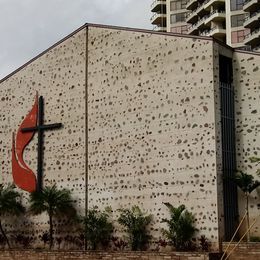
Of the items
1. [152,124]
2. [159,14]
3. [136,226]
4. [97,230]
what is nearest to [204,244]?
[136,226]

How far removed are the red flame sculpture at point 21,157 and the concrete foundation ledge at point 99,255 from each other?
4.54m

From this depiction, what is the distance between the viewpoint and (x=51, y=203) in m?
31.4

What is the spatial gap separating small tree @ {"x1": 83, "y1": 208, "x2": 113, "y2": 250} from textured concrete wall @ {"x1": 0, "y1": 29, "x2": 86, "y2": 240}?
187 centimetres

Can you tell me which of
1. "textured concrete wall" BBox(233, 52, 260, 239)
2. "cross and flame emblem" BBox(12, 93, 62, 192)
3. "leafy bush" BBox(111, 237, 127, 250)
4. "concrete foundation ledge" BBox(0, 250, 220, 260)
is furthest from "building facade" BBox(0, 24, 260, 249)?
"concrete foundation ledge" BBox(0, 250, 220, 260)

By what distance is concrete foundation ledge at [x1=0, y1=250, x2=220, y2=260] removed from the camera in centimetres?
2469

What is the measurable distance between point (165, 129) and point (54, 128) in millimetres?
7489

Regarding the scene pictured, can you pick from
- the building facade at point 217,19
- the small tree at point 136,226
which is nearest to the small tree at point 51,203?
the small tree at point 136,226

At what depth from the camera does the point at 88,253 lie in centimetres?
2781

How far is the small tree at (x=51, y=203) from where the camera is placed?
103 ft

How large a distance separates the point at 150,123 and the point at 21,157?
30.4 feet

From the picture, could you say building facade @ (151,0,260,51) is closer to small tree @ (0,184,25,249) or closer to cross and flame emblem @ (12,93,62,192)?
cross and flame emblem @ (12,93,62,192)

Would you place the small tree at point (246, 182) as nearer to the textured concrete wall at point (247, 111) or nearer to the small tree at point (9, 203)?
the textured concrete wall at point (247, 111)

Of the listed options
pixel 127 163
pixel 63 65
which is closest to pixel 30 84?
pixel 63 65

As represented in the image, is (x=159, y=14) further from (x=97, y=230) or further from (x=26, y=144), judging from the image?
(x=97, y=230)
